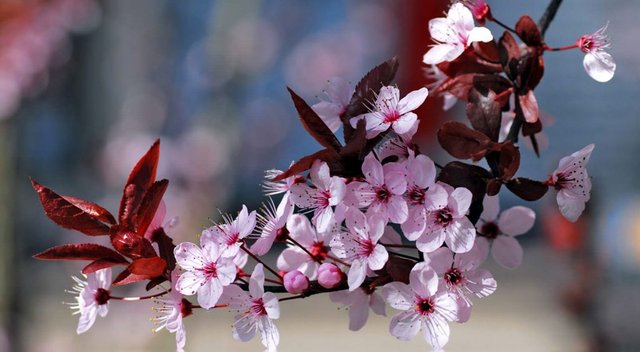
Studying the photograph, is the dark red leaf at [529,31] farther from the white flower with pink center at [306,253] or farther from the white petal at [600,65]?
the white flower with pink center at [306,253]

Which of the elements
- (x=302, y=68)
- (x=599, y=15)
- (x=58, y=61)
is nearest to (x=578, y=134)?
(x=599, y=15)

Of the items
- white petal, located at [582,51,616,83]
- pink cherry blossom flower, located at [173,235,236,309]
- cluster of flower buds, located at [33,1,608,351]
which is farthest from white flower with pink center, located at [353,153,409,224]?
white petal, located at [582,51,616,83]

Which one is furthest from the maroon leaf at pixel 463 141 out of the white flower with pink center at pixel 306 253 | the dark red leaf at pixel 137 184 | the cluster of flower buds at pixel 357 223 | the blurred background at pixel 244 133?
Answer: the blurred background at pixel 244 133

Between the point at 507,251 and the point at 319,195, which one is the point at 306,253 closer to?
the point at 319,195

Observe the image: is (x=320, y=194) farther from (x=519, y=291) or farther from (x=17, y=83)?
(x=519, y=291)

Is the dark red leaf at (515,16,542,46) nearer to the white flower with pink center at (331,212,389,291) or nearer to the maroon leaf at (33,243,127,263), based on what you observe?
the white flower with pink center at (331,212,389,291)

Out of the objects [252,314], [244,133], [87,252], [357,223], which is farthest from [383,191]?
[244,133]
